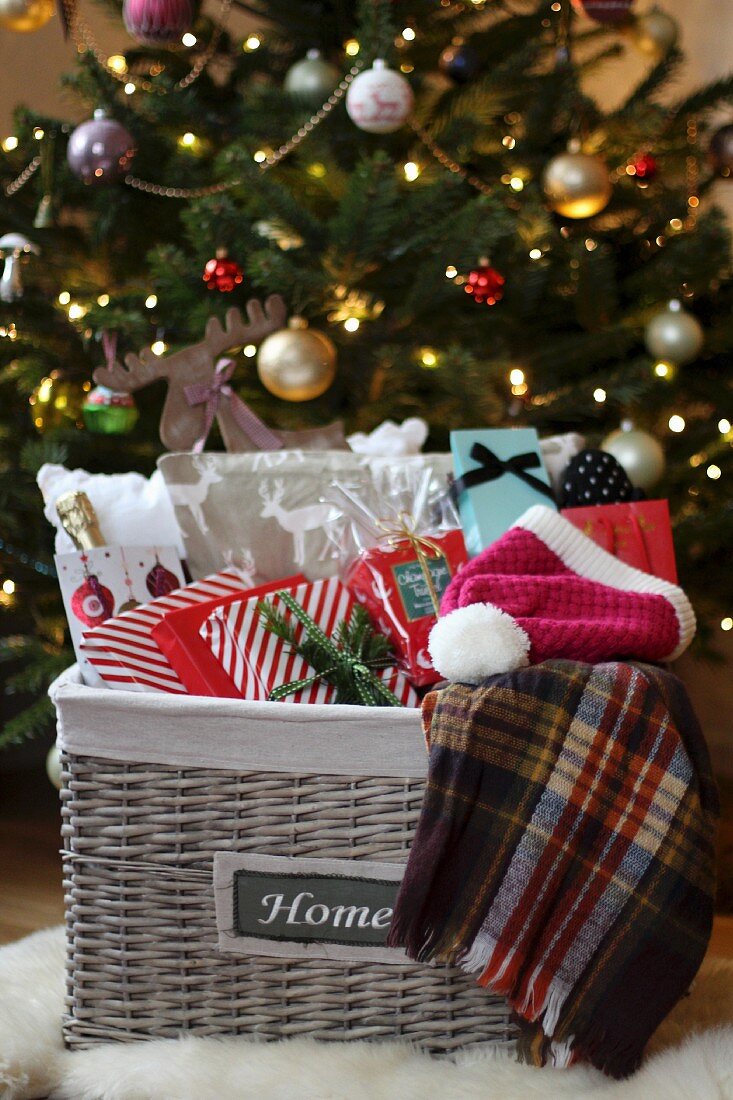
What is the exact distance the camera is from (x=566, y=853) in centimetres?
81

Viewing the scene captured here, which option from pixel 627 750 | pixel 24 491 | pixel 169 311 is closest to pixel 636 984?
pixel 627 750

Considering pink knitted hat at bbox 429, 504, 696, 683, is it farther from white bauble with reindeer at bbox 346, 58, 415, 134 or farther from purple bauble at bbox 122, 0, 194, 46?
purple bauble at bbox 122, 0, 194, 46

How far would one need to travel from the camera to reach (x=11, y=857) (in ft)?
5.11

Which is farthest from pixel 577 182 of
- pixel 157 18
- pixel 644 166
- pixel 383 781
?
pixel 383 781

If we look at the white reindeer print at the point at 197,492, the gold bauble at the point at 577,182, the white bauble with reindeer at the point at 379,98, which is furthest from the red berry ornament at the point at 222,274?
the gold bauble at the point at 577,182

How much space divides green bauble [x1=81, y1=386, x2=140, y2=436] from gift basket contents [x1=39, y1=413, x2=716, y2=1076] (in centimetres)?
19

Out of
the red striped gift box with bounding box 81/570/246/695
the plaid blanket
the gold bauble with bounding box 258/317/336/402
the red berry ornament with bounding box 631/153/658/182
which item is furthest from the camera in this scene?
the red berry ornament with bounding box 631/153/658/182

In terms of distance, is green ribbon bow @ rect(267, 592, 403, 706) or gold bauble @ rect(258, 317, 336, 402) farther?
gold bauble @ rect(258, 317, 336, 402)

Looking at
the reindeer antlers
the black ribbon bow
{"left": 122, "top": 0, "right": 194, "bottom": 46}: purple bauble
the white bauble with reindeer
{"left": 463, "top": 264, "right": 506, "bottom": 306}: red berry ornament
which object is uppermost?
{"left": 122, "top": 0, "right": 194, "bottom": 46}: purple bauble

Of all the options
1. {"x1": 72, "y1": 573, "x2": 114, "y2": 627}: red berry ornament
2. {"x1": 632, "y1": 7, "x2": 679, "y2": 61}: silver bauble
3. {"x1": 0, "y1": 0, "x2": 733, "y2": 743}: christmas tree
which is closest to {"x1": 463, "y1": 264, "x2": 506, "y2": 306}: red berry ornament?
{"x1": 0, "y1": 0, "x2": 733, "y2": 743}: christmas tree

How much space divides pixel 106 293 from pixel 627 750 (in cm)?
108

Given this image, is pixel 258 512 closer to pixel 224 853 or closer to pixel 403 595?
pixel 403 595

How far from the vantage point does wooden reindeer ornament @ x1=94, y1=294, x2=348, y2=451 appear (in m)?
1.21

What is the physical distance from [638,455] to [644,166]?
0.51m
